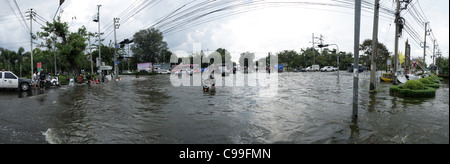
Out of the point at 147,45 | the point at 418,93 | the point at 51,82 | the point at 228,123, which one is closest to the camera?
the point at 228,123

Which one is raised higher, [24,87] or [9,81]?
[9,81]

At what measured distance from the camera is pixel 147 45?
69625 mm

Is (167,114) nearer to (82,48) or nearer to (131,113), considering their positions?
(131,113)

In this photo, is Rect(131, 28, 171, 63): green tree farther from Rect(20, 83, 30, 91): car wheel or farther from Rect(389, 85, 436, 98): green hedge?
Rect(389, 85, 436, 98): green hedge

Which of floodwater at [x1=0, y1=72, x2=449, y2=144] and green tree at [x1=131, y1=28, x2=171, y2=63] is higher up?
green tree at [x1=131, y1=28, x2=171, y2=63]

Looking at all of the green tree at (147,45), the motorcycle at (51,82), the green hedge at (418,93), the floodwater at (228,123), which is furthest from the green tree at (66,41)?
the green tree at (147,45)

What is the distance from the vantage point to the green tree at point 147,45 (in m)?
68.8

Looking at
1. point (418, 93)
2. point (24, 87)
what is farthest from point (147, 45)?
point (418, 93)

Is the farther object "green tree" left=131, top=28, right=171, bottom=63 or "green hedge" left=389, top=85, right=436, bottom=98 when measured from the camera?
"green tree" left=131, top=28, right=171, bottom=63

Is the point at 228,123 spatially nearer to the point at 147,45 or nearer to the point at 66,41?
the point at 66,41

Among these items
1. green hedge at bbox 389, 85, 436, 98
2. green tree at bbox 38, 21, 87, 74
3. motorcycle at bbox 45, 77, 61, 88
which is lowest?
green hedge at bbox 389, 85, 436, 98

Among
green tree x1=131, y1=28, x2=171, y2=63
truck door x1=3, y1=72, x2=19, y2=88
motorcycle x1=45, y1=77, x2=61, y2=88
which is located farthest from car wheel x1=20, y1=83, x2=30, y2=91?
green tree x1=131, y1=28, x2=171, y2=63

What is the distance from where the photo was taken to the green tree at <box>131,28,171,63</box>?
6881 centimetres
